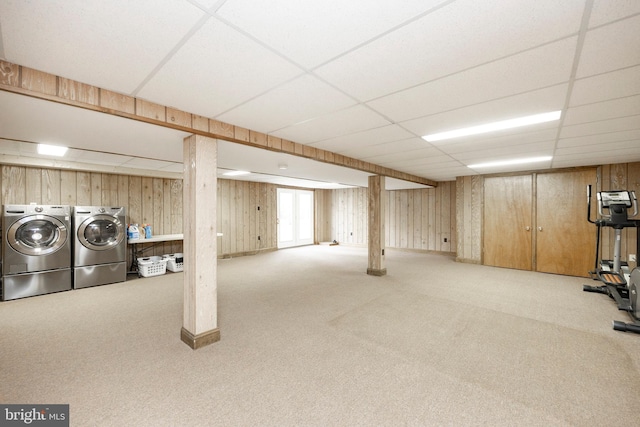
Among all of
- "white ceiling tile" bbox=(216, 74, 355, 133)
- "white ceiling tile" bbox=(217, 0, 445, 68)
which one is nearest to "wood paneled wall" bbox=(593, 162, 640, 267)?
"white ceiling tile" bbox=(216, 74, 355, 133)

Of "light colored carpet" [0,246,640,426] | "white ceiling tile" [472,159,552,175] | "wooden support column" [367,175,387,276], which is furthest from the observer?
"wooden support column" [367,175,387,276]

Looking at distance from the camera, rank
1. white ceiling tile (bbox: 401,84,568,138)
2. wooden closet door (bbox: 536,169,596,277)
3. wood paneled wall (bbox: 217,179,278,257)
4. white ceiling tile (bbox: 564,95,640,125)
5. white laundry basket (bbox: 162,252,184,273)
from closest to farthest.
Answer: white ceiling tile (bbox: 401,84,568,138) < white ceiling tile (bbox: 564,95,640,125) < wooden closet door (bbox: 536,169,596,277) < white laundry basket (bbox: 162,252,184,273) < wood paneled wall (bbox: 217,179,278,257)

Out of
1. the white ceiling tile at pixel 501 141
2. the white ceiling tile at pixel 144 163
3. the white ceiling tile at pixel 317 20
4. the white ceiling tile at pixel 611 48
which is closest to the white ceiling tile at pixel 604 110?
the white ceiling tile at pixel 501 141

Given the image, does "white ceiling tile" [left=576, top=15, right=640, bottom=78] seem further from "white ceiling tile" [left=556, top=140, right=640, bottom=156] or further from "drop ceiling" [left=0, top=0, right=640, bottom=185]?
"white ceiling tile" [left=556, top=140, right=640, bottom=156]

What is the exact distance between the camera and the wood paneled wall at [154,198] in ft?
14.3

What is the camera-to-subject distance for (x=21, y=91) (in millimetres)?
1595

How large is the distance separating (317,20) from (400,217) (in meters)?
7.86

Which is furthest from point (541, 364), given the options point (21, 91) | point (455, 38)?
point (21, 91)

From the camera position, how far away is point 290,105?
85.7 inches

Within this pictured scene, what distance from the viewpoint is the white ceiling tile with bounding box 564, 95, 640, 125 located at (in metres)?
2.13

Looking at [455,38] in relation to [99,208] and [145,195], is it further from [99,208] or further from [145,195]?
[145,195]

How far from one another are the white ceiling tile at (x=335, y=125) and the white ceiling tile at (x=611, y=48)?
133 cm

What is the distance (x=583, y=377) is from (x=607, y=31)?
2307mm

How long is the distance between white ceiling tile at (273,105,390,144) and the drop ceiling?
21mm
